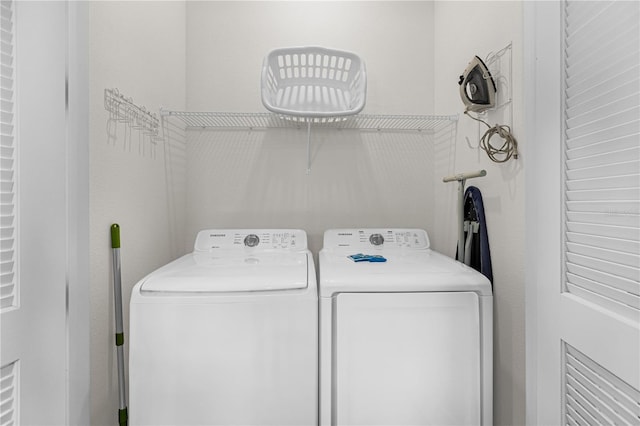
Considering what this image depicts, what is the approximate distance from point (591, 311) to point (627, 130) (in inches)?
20.5

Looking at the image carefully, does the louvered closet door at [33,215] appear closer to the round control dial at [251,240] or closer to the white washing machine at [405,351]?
the round control dial at [251,240]

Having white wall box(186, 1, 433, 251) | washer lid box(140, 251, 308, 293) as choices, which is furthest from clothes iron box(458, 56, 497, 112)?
washer lid box(140, 251, 308, 293)

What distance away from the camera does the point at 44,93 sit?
1.04 meters

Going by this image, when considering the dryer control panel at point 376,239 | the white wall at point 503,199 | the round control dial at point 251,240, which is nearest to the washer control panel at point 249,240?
the round control dial at point 251,240

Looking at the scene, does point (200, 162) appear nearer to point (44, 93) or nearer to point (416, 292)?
point (44, 93)

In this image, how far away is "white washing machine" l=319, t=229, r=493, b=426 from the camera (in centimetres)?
121

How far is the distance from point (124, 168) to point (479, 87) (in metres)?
1.61

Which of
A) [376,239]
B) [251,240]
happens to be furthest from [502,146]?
[251,240]

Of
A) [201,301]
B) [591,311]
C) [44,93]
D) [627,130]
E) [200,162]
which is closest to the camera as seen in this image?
[627,130]

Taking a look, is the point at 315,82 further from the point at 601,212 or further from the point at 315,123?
the point at 601,212

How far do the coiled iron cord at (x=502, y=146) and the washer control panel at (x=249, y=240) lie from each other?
1043 mm

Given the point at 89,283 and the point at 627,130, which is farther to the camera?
the point at 89,283

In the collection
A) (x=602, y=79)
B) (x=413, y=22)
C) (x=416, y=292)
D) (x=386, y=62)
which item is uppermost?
(x=413, y=22)

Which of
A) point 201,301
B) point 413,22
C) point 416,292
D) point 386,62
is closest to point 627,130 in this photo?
point 416,292
